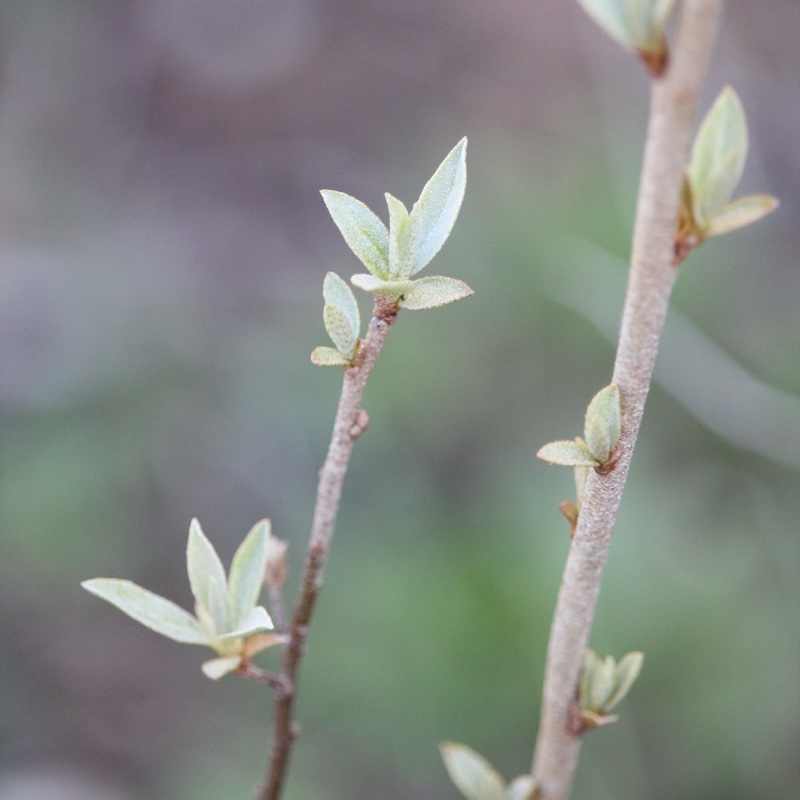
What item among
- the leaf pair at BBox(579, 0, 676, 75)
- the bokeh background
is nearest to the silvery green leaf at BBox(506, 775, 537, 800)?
the leaf pair at BBox(579, 0, 676, 75)

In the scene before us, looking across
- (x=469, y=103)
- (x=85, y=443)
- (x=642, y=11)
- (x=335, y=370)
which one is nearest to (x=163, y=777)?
(x=85, y=443)

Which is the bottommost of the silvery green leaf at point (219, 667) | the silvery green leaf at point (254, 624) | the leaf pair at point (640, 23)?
the silvery green leaf at point (219, 667)

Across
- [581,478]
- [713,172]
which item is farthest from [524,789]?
[713,172]

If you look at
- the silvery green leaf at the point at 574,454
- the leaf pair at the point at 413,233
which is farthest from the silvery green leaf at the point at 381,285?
the silvery green leaf at the point at 574,454

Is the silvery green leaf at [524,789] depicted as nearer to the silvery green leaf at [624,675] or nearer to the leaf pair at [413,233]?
the silvery green leaf at [624,675]

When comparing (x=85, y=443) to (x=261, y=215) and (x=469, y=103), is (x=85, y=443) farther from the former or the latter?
(x=469, y=103)

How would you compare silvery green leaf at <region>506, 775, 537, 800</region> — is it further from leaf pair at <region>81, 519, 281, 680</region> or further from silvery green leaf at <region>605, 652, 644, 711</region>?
leaf pair at <region>81, 519, 281, 680</region>

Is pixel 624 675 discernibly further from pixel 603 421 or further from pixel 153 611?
pixel 153 611
